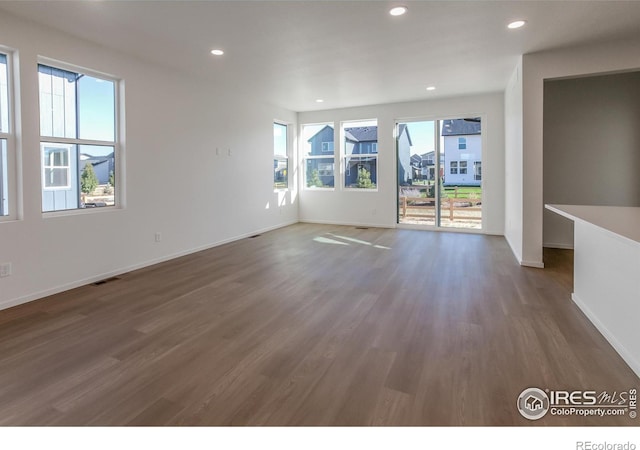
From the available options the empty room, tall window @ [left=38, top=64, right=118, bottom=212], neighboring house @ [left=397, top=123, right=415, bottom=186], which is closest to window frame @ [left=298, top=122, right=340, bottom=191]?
the empty room

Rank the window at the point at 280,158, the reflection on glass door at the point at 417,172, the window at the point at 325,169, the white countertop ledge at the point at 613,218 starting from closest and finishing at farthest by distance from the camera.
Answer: the white countertop ledge at the point at 613,218 < the reflection on glass door at the point at 417,172 < the window at the point at 280,158 < the window at the point at 325,169

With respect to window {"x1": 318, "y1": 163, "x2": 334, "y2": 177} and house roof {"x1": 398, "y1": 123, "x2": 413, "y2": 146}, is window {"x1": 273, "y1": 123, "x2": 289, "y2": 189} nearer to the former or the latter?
window {"x1": 318, "y1": 163, "x2": 334, "y2": 177}

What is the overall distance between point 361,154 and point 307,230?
2159 millimetres

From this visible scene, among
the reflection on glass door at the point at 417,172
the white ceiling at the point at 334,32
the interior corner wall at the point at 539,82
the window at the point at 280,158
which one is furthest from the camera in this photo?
the window at the point at 280,158

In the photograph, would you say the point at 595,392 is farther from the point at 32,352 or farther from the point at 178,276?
the point at 178,276

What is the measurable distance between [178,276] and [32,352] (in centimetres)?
190

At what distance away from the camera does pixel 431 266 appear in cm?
477

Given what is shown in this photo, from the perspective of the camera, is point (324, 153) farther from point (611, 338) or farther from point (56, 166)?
point (611, 338)

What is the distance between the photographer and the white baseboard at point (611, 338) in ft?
7.22

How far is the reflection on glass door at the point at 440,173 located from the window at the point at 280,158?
2550 millimetres

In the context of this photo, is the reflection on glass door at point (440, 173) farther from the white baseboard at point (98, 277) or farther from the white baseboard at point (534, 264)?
the white baseboard at point (98, 277)

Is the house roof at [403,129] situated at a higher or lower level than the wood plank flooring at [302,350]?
higher

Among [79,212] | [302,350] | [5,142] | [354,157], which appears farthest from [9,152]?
[354,157]

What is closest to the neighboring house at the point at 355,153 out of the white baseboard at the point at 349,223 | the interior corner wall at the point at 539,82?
the white baseboard at the point at 349,223
